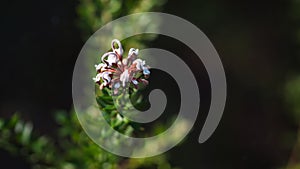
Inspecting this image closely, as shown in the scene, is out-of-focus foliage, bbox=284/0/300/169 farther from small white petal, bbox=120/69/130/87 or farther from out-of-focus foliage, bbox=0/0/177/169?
small white petal, bbox=120/69/130/87

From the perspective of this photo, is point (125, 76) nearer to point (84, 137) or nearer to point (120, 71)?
point (120, 71)

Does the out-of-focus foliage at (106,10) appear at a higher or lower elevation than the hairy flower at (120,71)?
higher

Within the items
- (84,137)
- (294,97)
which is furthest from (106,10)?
(294,97)

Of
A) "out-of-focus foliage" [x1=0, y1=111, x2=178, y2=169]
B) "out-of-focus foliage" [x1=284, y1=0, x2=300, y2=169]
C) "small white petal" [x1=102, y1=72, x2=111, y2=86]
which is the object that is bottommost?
"small white petal" [x1=102, y1=72, x2=111, y2=86]

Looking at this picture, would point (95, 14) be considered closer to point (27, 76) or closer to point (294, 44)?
point (27, 76)

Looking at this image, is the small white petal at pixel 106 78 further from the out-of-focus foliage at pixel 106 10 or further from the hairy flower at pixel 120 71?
the out-of-focus foliage at pixel 106 10

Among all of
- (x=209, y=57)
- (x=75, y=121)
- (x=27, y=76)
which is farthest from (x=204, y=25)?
(x=75, y=121)

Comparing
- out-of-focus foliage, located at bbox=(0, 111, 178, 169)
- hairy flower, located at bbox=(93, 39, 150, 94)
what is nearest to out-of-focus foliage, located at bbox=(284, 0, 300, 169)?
out-of-focus foliage, located at bbox=(0, 111, 178, 169)

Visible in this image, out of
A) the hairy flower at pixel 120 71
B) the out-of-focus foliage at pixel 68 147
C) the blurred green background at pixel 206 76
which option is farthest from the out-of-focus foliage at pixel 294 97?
the hairy flower at pixel 120 71
